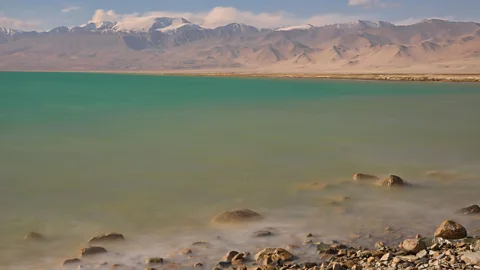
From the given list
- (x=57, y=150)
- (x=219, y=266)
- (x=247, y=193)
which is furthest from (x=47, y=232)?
(x=57, y=150)

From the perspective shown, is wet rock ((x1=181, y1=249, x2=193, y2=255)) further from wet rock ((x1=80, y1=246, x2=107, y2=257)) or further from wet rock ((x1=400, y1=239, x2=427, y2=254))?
wet rock ((x1=400, y1=239, x2=427, y2=254))

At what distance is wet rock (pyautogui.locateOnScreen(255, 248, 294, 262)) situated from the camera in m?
5.64

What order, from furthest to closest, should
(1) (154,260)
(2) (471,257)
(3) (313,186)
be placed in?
(3) (313,186) < (1) (154,260) < (2) (471,257)

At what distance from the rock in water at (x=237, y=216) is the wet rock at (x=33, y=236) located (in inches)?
92.2

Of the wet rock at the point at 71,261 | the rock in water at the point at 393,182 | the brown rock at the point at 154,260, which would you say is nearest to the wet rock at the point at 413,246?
the brown rock at the point at 154,260

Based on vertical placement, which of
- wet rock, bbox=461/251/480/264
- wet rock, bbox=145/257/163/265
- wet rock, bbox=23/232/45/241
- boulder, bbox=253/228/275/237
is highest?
wet rock, bbox=461/251/480/264

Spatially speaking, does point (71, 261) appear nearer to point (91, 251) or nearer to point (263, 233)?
point (91, 251)

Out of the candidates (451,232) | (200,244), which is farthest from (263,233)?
(451,232)

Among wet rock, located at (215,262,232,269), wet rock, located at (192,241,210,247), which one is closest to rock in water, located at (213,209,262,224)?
wet rock, located at (192,241,210,247)

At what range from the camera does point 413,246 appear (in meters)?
5.60

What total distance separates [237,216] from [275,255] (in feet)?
5.51

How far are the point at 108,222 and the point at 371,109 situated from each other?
2092 cm

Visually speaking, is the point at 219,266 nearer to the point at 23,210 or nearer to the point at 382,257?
the point at 382,257

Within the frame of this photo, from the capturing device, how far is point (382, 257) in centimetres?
532
